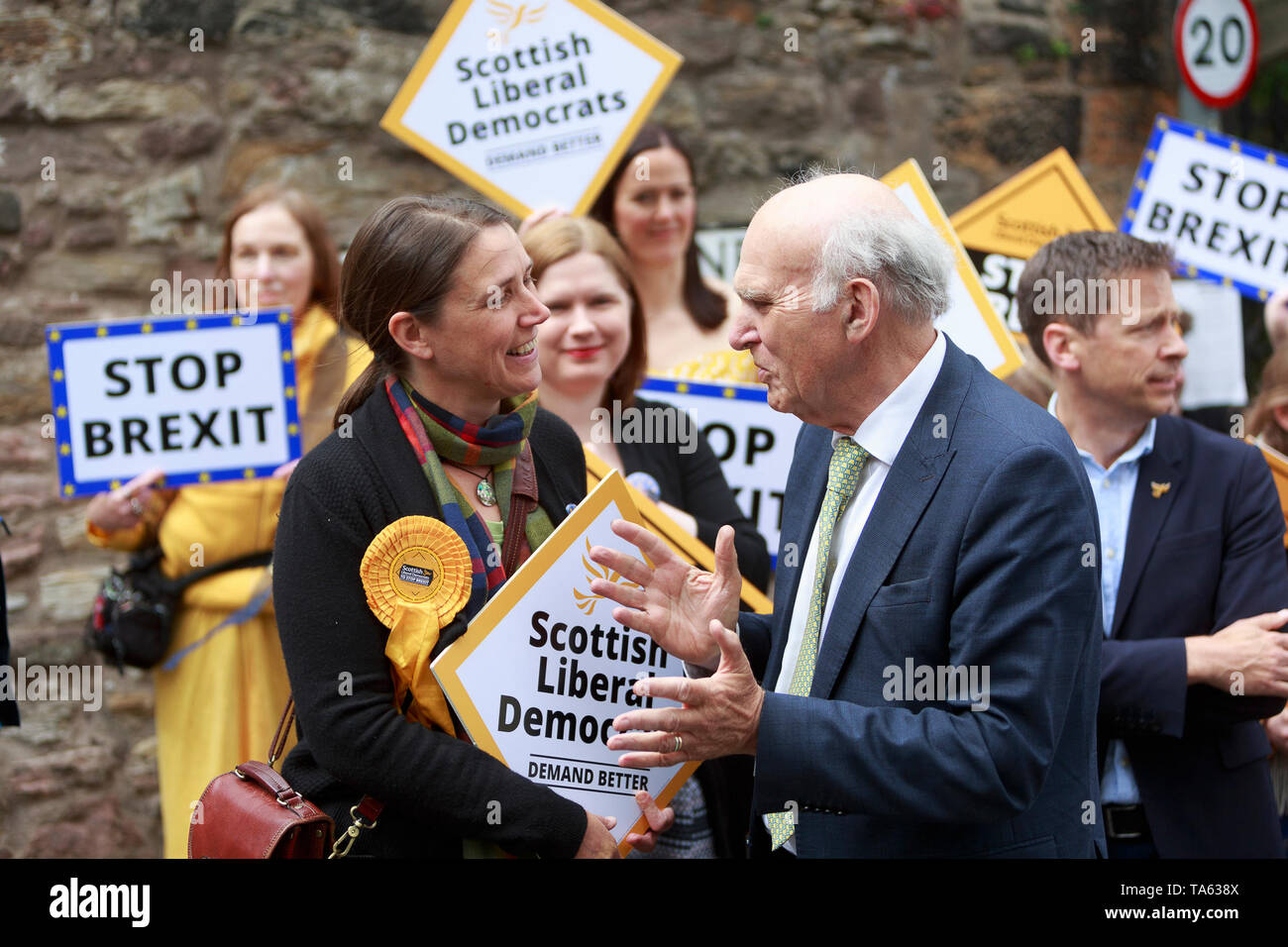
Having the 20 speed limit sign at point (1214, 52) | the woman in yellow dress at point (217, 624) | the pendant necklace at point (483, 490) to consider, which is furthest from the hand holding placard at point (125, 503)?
the 20 speed limit sign at point (1214, 52)

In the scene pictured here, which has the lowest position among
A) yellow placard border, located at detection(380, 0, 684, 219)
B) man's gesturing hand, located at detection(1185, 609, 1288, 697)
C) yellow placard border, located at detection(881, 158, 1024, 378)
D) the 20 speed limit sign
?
man's gesturing hand, located at detection(1185, 609, 1288, 697)

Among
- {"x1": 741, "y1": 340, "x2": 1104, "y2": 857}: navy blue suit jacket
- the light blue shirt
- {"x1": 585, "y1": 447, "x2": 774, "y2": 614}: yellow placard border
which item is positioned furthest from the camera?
{"x1": 585, "y1": 447, "x2": 774, "y2": 614}: yellow placard border

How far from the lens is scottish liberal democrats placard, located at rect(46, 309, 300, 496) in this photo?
352cm

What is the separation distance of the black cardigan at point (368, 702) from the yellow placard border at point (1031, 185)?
2425 millimetres

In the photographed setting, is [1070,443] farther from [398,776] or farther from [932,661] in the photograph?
[398,776]

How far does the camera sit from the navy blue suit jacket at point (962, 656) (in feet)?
6.66

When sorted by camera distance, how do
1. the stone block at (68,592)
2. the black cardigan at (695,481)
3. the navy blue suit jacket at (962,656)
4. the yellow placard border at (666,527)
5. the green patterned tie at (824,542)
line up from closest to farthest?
1. the navy blue suit jacket at (962,656)
2. the green patterned tie at (824,542)
3. the yellow placard border at (666,527)
4. the black cardigan at (695,481)
5. the stone block at (68,592)

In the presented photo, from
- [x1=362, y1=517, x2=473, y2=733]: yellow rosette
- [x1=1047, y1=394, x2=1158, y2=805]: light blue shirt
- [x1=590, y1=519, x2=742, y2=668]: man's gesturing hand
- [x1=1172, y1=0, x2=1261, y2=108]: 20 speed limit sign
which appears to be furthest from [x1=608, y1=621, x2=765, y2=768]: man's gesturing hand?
[x1=1172, y1=0, x2=1261, y2=108]: 20 speed limit sign

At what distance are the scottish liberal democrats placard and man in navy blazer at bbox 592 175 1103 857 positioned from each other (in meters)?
1.66

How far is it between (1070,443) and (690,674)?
30.9 inches

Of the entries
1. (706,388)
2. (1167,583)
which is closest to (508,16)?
(706,388)

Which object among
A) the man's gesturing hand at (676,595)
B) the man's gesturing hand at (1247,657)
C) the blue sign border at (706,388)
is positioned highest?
the blue sign border at (706,388)

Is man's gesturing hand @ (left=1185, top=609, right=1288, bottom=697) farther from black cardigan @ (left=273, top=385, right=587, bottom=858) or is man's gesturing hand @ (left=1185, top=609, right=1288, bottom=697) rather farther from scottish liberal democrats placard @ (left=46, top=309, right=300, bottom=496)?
scottish liberal democrats placard @ (left=46, top=309, right=300, bottom=496)

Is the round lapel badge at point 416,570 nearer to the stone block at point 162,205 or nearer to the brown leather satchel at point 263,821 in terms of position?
the brown leather satchel at point 263,821
